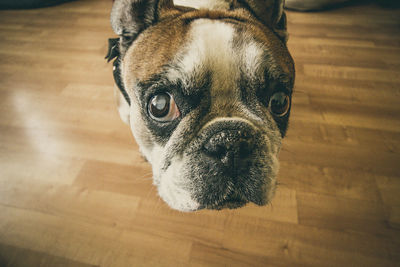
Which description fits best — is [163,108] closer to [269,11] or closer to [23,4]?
[269,11]

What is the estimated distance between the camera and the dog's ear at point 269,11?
1.58m

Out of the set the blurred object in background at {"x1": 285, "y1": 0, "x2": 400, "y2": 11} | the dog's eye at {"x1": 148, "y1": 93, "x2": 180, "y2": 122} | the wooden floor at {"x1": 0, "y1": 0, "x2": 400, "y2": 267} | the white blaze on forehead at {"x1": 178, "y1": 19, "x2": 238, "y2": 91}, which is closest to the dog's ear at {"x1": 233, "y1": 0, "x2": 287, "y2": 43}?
the white blaze on forehead at {"x1": 178, "y1": 19, "x2": 238, "y2": 91}

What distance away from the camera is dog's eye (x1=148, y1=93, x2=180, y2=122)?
1266mm

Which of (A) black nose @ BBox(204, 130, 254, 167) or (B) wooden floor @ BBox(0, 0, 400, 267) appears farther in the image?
(B) wooden floor @ BBox(0, 0, 400, 267)

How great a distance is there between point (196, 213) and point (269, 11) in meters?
1.67

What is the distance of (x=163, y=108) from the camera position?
128 centimetres

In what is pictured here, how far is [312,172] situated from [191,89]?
1.57 meters

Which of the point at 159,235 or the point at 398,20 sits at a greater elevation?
the point at 398,20

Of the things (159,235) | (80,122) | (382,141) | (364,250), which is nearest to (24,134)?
(80,122)

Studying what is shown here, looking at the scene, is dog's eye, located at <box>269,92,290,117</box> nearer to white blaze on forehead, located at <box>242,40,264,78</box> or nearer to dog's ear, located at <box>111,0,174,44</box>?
white blaze on forehead, located at <box>242,40,264,78</box>

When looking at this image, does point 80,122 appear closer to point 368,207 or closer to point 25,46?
point 25,46

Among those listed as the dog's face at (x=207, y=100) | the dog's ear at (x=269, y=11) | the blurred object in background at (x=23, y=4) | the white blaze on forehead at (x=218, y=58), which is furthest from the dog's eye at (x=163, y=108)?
the blurred object in background at (x=23, y=4)

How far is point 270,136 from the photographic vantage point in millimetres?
1312

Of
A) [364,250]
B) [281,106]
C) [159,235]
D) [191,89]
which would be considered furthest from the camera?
[159,235]
